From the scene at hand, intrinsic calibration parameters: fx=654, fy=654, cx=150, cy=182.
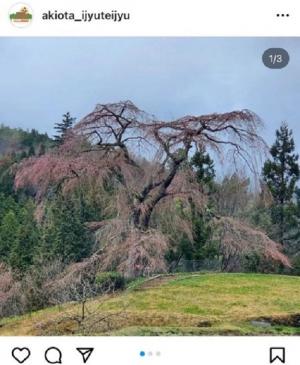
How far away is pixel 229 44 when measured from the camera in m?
1.86

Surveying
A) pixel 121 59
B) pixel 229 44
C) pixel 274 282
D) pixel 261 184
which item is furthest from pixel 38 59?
pixel 274 282
